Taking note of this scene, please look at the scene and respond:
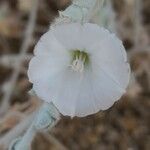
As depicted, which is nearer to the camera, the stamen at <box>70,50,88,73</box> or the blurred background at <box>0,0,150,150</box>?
the stamen at <box>70,50,88,73</box>

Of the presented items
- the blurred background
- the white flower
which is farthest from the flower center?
the blurred background

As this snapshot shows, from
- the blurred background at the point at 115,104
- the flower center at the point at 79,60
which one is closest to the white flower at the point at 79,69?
the flower center at the point at 79,60

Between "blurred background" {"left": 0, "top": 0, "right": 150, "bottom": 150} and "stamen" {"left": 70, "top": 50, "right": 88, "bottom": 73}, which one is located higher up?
"stamen" {"left": 70, "top": 50, "right": 88, "bottom": 73}

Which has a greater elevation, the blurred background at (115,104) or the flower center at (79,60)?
the flower center at (79,60)

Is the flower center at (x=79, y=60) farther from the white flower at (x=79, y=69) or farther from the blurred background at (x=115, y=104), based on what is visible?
the blurred background at (x=115, y=104)

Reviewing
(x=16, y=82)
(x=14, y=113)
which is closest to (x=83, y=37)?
(x=14, y=113)

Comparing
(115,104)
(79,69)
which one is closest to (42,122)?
(79,69)

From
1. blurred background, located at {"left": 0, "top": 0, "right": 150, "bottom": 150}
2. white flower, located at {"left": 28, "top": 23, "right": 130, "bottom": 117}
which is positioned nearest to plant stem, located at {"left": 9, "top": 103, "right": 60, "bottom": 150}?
white flower, located at {"left": 28, "top": 23, "right": 130, "bottom": 117}

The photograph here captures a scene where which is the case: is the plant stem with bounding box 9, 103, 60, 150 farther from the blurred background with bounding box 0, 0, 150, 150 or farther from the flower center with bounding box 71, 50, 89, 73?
the blurred background with bounding box 0, 0, 150, 150
